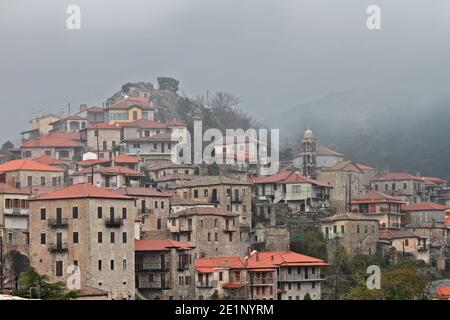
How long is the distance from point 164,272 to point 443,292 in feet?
58.6

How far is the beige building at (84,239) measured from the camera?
226ft

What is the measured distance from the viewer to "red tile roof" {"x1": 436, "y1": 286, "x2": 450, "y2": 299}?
72.4 metres

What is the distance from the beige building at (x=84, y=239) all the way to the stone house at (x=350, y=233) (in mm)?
22852

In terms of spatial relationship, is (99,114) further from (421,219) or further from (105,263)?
(105,263)

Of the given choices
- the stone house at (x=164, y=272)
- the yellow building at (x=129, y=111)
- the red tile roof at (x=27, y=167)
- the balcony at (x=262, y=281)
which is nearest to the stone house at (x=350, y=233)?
the balcony at (x=262, y=281)

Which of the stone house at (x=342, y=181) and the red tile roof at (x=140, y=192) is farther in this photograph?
the stone house at (x=342, y=181)

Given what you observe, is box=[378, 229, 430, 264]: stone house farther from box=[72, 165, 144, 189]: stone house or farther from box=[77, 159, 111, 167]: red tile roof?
box=[77, 159, 111, 167]: red tile roof

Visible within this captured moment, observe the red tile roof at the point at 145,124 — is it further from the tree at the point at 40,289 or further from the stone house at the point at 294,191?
the tree at the point at 40,289

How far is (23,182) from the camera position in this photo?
90.8m

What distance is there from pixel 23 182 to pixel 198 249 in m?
17.6

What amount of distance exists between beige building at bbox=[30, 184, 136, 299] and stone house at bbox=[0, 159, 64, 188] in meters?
19.0
